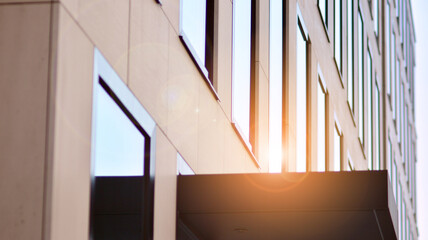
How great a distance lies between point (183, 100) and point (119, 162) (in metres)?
2.55

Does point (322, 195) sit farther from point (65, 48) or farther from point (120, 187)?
point (65, 48)

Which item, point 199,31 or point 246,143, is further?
point 246,143

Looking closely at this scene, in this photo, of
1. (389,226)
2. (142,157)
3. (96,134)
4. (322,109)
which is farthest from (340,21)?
(96,134)

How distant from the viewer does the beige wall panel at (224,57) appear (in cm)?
1257

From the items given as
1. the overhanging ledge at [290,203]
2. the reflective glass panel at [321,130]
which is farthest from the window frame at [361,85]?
the overhanging ledge at [290,203]

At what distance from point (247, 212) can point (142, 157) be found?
2.05 m

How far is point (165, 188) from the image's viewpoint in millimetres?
9906

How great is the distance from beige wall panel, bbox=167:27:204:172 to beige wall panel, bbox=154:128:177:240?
223 mm

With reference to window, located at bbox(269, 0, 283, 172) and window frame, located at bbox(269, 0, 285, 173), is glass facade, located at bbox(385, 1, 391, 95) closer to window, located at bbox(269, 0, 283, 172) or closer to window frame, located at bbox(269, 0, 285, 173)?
window frame, located at bbox(269, 0, 285, 173)

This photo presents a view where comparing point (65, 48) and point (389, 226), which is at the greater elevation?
point (65, 48)

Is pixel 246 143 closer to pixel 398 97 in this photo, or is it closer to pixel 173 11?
pixel 173 11

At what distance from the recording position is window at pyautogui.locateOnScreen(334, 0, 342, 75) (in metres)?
26.5

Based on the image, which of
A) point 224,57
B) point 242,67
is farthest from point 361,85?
point 224,57

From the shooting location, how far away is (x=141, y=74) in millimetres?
8695
